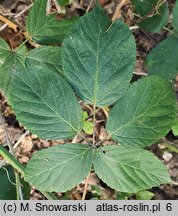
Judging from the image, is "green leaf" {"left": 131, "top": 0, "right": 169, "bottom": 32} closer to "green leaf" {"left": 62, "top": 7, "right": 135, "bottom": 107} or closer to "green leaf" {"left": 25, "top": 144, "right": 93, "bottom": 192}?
"green leaf" {"left": 62, "top": 7, "right": 135, "bottom": 107}

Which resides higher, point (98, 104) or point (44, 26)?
point (44, 26)

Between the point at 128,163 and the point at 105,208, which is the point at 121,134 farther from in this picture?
the point at 105,208

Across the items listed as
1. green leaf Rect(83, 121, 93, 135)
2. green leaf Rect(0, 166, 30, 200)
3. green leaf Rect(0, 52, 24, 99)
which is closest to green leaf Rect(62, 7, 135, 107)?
green leaf Rect(0, 52, 24, 99)

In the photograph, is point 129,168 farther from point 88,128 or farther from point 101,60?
point 88,128

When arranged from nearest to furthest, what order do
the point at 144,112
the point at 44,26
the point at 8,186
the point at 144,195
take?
the point at 144,112 → the point at 44,26 → the point at 8,186 → the point at 144,195

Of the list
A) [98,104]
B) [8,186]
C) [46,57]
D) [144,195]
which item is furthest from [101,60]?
[144,195]
